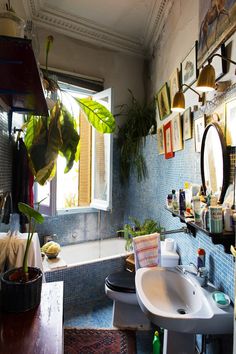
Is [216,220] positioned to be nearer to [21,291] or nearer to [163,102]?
[21,291]

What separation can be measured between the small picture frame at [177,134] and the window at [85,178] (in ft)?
3.40

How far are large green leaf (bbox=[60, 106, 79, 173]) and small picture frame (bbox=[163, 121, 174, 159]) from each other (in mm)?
900

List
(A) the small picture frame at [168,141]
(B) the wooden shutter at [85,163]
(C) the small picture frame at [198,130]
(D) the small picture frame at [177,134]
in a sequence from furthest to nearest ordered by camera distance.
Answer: (B) the wooden shutter at [85,163]
(A) the small picture frame at [168,141]
(D) the small picture frame at [177,134]
(C) the small picture frame at [198,130]

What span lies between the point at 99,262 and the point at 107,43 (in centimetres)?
284

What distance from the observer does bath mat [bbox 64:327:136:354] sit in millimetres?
1792

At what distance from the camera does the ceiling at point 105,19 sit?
97.3 inches

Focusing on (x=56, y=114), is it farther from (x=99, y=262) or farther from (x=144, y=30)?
(x=144, y=30)

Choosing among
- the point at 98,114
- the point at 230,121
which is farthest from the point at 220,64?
the point at 98,114

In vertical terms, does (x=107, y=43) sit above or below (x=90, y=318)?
above

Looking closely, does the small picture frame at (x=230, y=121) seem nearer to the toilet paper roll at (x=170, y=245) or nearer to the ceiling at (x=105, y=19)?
the toilet paper roll at (x=170, y=245)

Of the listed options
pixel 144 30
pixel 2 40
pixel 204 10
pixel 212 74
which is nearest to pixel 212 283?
pixel 212 74

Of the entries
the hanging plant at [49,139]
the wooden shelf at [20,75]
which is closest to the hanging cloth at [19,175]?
the hanging plant at [49,139]

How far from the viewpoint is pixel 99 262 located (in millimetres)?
2547

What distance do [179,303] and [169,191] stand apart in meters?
1.08
